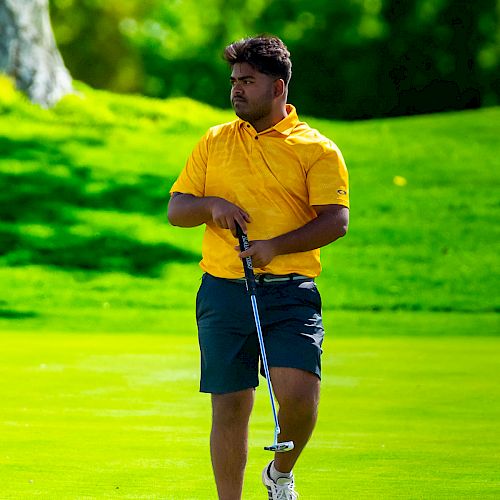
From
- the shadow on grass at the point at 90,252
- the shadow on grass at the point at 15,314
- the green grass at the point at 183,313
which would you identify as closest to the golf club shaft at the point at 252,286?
the green grass at the point at 183,313

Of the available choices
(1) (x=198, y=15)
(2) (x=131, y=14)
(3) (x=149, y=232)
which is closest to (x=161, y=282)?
(3) (x=149, y=232)

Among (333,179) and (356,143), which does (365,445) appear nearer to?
(333,179)

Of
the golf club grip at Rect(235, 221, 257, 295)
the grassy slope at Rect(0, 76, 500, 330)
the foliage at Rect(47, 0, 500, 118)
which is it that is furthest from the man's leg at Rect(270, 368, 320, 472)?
the foliage at Rect(47, 0, 500, 118)

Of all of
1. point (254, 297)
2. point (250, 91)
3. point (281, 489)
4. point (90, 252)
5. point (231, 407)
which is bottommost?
point (90, 252)

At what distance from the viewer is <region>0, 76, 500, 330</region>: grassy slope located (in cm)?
1742

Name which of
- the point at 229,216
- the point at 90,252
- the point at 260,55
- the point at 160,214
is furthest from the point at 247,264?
the point at 160,214

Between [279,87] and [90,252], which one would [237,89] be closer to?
[279,87]

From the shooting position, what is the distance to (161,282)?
17.9 meters

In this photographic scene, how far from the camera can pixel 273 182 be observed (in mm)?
4773

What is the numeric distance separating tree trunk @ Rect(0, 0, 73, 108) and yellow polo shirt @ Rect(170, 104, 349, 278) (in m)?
19.0

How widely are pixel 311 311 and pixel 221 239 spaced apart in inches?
16.1

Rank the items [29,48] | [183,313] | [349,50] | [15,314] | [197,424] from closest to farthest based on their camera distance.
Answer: [197,424] → [15,314] → [183,313] → [29,48] → [349,50]

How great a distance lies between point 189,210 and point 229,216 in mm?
259

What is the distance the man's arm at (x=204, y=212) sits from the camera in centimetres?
464
